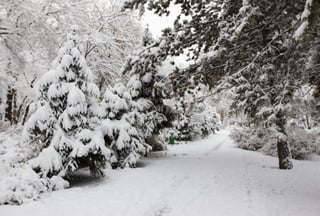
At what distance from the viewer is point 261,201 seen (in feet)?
20.0

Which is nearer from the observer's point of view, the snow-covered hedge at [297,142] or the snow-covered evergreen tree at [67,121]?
the snow-covered evergreen tree at [67,121]

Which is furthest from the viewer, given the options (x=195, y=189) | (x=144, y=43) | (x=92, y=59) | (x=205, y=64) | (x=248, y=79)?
(x=92, y=59)

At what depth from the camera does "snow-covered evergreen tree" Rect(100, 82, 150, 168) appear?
954cm

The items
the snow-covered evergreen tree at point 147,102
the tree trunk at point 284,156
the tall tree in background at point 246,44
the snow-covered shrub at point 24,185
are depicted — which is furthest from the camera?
the snow-covered evergreen tree at point 147,102

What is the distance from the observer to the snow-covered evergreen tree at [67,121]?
690cm

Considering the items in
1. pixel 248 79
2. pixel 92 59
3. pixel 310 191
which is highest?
pixel 92 59

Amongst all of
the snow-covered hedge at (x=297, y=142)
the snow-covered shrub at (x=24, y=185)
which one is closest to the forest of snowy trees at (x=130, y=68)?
the snow-covered shrub at (x=24, y=185)

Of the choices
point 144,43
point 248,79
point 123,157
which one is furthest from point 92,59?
point 248,79

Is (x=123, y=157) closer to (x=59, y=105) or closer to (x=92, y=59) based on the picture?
(x=59, y=105)

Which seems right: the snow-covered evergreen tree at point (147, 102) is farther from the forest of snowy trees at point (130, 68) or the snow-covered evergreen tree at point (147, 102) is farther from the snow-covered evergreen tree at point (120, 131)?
the snow-covered evergreen tree at point (120, 131)

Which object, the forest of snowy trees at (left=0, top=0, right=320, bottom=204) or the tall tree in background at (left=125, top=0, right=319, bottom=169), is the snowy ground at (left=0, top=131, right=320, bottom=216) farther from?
the tall tree in background at (left=125, top=0, right=319, bottom=169)

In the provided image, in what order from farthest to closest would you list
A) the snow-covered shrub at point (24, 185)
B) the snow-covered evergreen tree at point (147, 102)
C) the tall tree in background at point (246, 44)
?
the snow-covered evergreen tree at point (147, 102), the tall tree in background at point (246, 44), the snow-covered shrub at point (24, 185)

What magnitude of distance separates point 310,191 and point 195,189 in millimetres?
2998

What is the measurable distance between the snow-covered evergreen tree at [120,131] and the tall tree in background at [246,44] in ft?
10.9
